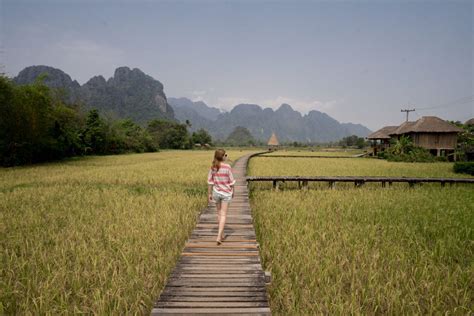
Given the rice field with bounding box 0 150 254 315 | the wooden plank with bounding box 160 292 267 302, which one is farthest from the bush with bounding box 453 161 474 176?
the wooden plank with bounding box 160 292 267 302

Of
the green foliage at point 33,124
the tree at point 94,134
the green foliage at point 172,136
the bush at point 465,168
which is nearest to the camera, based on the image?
the bush at point 465,168

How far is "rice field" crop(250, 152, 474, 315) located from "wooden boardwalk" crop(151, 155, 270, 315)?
47cm

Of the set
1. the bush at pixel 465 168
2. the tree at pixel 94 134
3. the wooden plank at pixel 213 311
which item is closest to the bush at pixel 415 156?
the bush at pixel 465 168

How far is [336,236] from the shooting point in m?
4.95

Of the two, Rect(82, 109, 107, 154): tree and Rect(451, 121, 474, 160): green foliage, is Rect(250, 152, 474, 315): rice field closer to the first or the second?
Rect(451, 121, 474, 160): green foliage

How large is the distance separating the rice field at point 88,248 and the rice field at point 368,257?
1795 mm

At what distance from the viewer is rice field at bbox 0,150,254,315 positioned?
2934mm

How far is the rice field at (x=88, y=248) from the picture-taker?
2934 millimetres

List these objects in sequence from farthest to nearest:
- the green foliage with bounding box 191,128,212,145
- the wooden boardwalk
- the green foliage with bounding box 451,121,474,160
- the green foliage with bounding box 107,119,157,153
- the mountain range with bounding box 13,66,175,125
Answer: the mountain range with bounding box 13,66,175,125, the green foliage with bounding box 191,128,212,145, the green foliage with bounding box 107,119,157,153, the green foliage with bounding box 451,121,474,160, the wooden boardwalk

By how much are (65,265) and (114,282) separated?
1217 millimetres

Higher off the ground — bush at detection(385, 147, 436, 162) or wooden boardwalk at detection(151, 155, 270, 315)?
bush at detection(385, 147, 436, 162)

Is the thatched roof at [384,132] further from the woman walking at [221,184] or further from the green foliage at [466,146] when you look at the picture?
the woman walking at [221,184]

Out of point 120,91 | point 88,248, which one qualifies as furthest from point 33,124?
point 120,91

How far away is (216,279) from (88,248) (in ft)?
9.58
